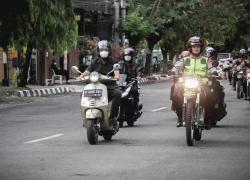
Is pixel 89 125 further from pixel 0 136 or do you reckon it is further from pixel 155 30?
pixel 155 30

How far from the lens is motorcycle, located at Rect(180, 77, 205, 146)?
13.7 m

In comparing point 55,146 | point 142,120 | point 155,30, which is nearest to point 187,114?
point 55,146

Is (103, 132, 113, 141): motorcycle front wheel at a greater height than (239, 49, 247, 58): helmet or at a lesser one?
lesser

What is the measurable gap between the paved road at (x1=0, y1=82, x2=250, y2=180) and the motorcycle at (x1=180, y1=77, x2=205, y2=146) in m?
0.24

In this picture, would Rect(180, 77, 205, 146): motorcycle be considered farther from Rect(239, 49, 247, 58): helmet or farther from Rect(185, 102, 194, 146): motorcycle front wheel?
Rect(239, 49, 247, 58): helmet

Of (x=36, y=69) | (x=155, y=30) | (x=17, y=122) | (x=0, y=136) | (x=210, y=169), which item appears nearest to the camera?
(x=210, y=169)

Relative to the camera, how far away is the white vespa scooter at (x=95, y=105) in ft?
45.8

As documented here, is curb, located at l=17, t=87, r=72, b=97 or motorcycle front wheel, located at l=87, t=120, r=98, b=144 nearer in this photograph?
motorcycle front wheel, located at l=87, t=120, r=98, b=144

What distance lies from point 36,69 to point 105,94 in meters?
32.3

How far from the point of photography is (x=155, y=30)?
186ft

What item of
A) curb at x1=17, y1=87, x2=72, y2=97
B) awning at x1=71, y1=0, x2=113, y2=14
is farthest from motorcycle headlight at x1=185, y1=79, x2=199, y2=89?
awning at x1=71, y1=0, x2=113, y2=14

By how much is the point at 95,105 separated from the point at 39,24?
14232 mm

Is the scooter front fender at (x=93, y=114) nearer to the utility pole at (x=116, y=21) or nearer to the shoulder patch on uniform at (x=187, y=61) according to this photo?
the shoulder patch on uniform at (x=187, y=61)

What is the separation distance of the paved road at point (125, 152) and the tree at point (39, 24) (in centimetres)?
748
